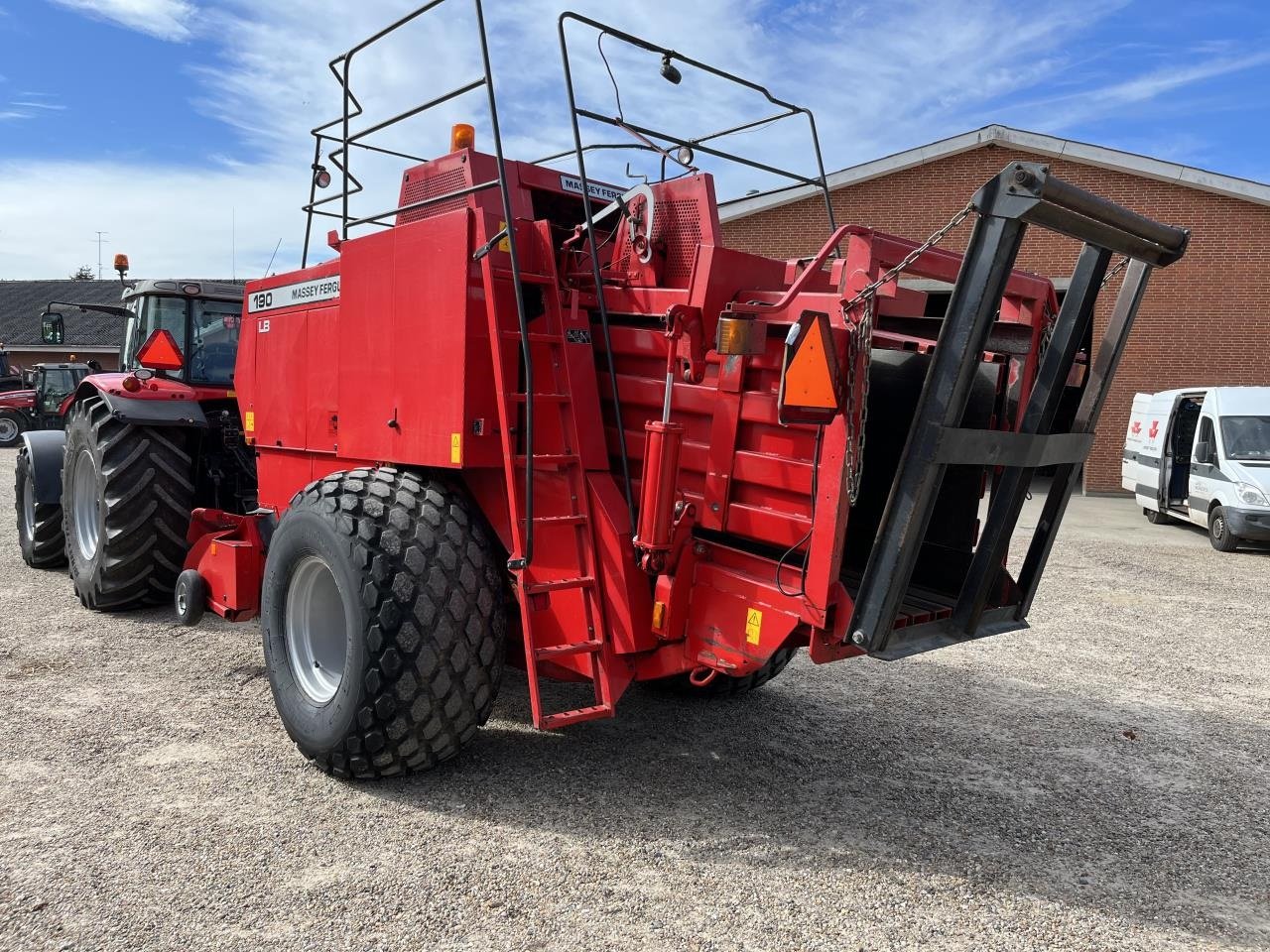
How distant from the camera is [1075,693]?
18.0 feet

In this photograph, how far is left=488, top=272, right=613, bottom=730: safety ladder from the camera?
3.49 m

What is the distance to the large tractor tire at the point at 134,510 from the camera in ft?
19.5

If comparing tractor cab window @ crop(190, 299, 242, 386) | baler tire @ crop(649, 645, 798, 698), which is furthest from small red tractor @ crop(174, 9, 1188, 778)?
tractor cab window @ crop(190, 299, 242, 386)

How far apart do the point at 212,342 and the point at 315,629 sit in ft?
12.2

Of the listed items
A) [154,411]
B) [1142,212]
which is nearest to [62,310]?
[154,411]

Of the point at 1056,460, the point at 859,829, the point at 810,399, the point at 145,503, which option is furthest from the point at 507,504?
the point at 145,503

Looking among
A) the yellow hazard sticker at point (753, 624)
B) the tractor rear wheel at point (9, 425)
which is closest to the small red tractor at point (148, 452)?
the yellow hazard sticker at point (753, 624)

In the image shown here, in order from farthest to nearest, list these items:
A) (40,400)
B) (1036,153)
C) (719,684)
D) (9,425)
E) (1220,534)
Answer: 1. (9,425)
2. (40,400)
3. (1036,153)
4. (1220,534)
5. (719,684)

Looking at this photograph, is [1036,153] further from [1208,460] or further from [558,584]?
[558,584]

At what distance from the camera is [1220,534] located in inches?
459

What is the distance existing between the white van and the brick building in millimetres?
2649

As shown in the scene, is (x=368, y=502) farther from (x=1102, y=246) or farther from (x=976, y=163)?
(x=976, y=163)

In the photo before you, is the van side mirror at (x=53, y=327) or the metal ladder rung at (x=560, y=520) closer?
the metal ladder rung at (x=560, y=520)

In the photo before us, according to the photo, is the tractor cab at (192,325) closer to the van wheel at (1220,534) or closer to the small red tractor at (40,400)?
the van wheel at (1220,534)
